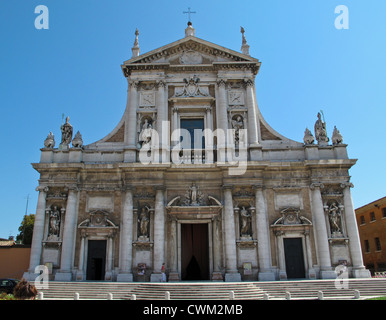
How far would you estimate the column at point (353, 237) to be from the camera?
17.9 metres

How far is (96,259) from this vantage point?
18.8m

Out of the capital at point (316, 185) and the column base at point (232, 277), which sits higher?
the capital at point (316, 185)

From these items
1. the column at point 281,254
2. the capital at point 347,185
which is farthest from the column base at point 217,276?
the capital at point 347,185

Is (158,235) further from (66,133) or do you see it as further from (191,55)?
(191,55)

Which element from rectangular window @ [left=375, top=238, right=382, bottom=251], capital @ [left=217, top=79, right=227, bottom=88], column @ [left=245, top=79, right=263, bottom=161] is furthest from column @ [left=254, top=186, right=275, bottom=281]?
rectangular window @ [left=375, top=238, right=382, bottom=251]

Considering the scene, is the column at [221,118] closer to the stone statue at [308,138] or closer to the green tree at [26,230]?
the stone statue at [308,138]

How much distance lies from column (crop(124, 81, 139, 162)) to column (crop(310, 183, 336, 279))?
10.7m

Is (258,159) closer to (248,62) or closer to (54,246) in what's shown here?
(248,62)

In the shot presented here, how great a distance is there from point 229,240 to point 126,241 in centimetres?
565

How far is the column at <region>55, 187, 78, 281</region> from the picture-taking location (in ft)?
58.9

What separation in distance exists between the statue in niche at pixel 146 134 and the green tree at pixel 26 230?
23.9 meters

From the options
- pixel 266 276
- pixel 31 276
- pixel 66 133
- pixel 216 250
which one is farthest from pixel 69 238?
pixel 266 276

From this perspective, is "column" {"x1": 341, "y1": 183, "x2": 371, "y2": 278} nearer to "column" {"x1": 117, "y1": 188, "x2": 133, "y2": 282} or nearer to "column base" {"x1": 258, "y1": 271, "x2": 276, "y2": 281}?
"column base" {"x1": 258, "y1": 271, "x2": 276, "y2": 281}
